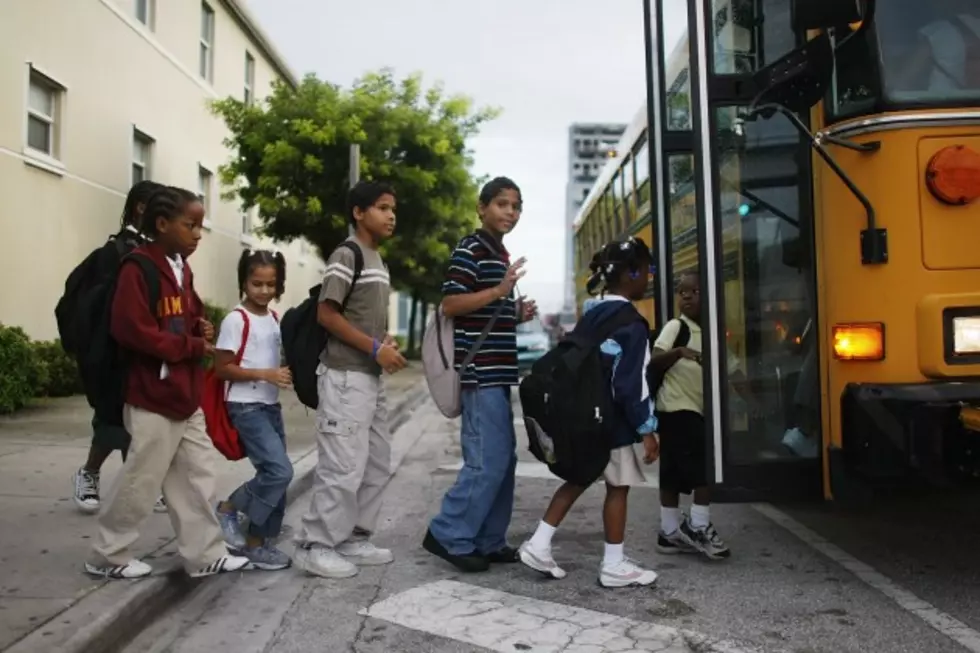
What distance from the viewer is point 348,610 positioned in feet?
13.3

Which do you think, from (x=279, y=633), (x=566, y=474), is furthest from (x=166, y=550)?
(x=566, y=474)

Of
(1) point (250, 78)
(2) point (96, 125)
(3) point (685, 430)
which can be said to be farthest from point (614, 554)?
(1) point (250, 78)

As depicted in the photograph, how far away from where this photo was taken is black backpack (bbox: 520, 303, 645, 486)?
412cm

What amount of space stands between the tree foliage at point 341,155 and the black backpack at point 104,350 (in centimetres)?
1406

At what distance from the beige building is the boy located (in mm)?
7865

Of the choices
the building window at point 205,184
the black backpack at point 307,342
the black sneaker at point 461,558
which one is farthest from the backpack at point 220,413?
the building window at point 205,184

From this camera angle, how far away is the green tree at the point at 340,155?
18172 millimetres

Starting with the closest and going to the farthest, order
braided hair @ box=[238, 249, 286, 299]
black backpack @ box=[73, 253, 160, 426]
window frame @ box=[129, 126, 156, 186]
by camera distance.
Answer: black backpack @ box=[73, 253, 160, 426] → braided hair @ box=[238, 249, 286, 299] → window frame @ box=[129, 126, 156, 186]

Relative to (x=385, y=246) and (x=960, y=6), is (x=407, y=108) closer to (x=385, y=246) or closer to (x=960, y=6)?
(x=385, y=246)

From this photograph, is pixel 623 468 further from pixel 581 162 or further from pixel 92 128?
pixel 581 162

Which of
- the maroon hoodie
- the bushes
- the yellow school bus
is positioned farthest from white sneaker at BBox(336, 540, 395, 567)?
the bushes

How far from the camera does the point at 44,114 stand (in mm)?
12273

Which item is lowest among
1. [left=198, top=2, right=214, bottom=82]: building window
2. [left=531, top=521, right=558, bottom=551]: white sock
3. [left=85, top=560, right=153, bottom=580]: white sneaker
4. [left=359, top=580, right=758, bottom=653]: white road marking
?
[left=359, top=580, right=758, bottom=653]: white road marking

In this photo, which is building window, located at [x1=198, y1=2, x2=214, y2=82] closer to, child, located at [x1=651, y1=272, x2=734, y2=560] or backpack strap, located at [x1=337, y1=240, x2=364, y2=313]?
backpack strap, located at [x1=337, y1=240, x2=364, y2=313]
